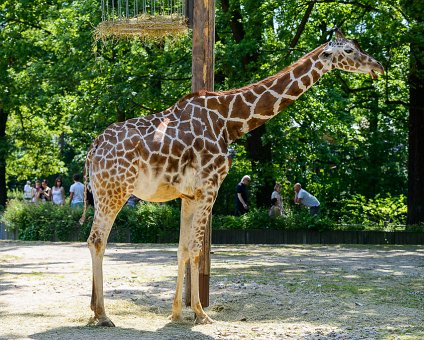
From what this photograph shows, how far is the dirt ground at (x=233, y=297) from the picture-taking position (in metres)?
10.0

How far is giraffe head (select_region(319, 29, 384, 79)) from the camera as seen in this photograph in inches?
459

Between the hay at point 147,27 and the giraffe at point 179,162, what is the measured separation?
7.34 m

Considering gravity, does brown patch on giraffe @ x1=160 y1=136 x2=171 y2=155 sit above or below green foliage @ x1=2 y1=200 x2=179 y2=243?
above

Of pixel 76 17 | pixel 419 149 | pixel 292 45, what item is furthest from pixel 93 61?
pixel 419 149

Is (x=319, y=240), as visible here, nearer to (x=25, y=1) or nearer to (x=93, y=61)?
(x=93, y=61)

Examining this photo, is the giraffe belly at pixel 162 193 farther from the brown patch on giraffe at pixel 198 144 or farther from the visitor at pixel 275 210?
the visitor at pixel 275 210

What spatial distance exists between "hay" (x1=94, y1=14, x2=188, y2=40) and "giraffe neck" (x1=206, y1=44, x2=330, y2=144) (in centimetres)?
705

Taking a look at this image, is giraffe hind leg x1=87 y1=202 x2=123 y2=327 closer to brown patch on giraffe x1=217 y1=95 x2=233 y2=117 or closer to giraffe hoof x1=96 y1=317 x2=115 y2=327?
giraffe hoof x1=96 y1=317 x2=115 y2=327

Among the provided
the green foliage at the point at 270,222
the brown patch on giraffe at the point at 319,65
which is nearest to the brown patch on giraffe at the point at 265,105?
the brown patch on giraffe at the point at 319,65

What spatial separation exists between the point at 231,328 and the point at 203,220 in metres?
1.38

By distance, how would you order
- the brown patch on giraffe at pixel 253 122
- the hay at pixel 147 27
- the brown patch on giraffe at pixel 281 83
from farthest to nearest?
1. the hay at pixel 147 27
2. the brown patch on giraffe at pixel 281 83
3. the brown patch on giraffe at pixel 253 122

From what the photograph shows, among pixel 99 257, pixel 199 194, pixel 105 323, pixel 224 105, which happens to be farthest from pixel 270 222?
pixel 105 323

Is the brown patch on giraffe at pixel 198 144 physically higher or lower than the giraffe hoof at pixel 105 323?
higher

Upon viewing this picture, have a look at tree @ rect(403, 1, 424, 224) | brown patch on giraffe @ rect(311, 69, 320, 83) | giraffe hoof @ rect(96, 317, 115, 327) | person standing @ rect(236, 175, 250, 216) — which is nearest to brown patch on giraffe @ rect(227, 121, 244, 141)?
brown patch on giraffe @ rect(311, 69, 320, 83)
